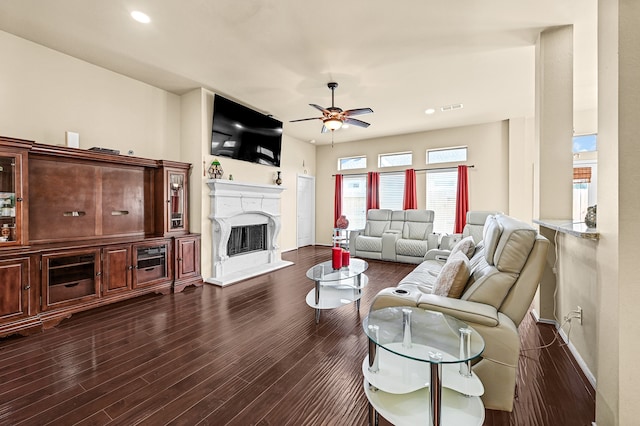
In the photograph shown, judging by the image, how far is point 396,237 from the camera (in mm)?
5836

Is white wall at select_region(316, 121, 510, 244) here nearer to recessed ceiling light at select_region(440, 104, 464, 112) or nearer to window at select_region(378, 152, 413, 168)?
window at select_region(378, 152, 413, 168)

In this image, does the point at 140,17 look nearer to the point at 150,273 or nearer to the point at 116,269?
the point at 116,269

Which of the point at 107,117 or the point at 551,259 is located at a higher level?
the point at 107,117

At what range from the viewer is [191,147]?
4.40 meters

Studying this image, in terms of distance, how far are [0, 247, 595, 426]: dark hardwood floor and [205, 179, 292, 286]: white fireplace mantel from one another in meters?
1.27

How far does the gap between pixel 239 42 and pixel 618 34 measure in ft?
10.3

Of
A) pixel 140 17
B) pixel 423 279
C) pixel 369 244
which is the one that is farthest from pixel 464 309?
pixel 369 244

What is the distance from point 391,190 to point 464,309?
5.73 m

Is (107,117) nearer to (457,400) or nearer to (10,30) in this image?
(10,30)

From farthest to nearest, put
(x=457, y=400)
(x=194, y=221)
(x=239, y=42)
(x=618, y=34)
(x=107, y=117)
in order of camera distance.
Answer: (x=194, y=221), (x=107, y=117), (x=239, y=42), (x=457, y=400), (x=618, y=34)

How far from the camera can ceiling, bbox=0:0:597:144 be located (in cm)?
256

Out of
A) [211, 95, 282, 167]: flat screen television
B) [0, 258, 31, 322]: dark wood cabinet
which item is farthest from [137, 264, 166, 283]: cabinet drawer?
[211, 95, 282, 167]: flat screen television

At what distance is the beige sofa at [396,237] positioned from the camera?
5.59m

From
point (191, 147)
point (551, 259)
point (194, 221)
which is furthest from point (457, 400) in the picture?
point (191, 147)
